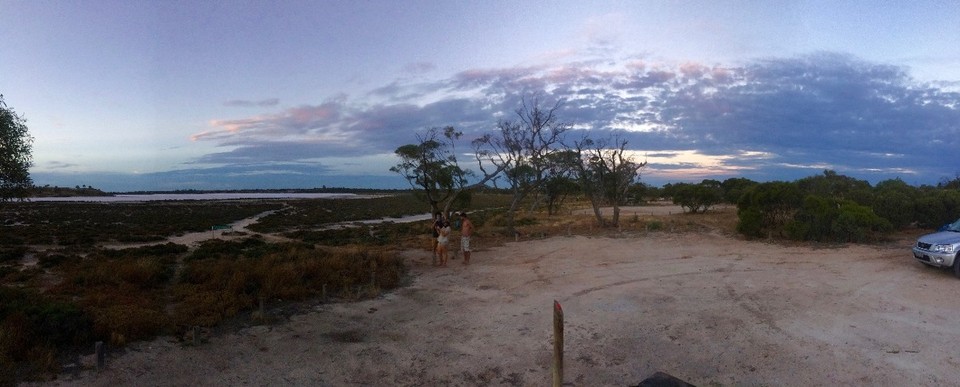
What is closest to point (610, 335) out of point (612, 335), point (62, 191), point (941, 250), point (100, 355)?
point (612, 335)

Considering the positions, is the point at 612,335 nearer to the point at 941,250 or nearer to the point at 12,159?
the point at 941,250

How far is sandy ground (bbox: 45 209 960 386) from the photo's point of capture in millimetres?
7762

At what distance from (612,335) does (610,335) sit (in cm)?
4

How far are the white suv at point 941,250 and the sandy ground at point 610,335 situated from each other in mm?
432

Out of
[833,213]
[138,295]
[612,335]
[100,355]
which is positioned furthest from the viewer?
[833,213]

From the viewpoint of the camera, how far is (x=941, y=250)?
13547 millimetres

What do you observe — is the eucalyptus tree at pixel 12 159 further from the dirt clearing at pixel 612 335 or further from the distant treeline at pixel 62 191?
the distant treeline at pixel 62 191

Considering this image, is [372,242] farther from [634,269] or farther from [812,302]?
[812,302]

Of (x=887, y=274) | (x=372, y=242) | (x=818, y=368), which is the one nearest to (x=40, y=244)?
(x=372, y=242)

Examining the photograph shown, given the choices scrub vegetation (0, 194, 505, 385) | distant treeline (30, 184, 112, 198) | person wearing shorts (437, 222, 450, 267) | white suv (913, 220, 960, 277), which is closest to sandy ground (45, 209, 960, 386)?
white suv (913, 220, 960, 277)

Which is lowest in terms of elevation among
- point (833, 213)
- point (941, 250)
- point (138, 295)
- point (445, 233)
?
point (138, 295)

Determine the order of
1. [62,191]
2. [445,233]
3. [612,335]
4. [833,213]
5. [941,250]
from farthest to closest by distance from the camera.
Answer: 1. [62,191]
2. [833,213]
3. [445,233]
4. [941,250]
5. [612,335]

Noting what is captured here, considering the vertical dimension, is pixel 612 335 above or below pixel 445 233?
below

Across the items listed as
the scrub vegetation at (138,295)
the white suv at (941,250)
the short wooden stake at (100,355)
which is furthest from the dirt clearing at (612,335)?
the scrub vegetation at (138,295)
